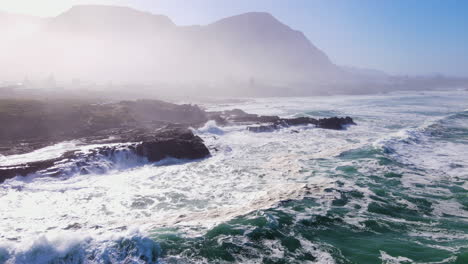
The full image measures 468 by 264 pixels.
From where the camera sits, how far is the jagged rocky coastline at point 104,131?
16984mm

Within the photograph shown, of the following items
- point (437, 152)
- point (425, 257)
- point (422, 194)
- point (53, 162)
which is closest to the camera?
point (425, 257)

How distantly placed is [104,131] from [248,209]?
19231 millimetres

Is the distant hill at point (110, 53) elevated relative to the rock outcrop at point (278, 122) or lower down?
elevated

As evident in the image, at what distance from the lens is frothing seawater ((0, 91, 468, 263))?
830 cm

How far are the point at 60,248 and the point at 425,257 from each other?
9448mm

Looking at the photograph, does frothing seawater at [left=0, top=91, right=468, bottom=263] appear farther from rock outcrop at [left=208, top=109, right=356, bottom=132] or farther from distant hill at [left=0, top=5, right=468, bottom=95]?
distant hill at [left=0, top=5, right=468, bottom=95]

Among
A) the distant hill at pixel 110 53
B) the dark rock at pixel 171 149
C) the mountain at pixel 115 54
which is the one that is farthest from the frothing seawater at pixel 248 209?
the mountain at pixel 115 54

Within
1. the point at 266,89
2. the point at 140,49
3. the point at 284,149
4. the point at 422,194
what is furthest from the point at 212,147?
the point at 140,49

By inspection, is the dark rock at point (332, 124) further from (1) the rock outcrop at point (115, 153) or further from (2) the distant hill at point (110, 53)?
(2) the distant hill at point (110, 53)

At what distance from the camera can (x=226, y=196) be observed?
1284 cm

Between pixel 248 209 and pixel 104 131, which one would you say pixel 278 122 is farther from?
pixel 248 209

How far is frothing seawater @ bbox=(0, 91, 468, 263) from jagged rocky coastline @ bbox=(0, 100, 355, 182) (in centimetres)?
72

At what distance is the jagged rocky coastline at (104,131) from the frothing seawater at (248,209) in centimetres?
72

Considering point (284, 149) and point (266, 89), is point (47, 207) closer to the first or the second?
point (284, 149)
